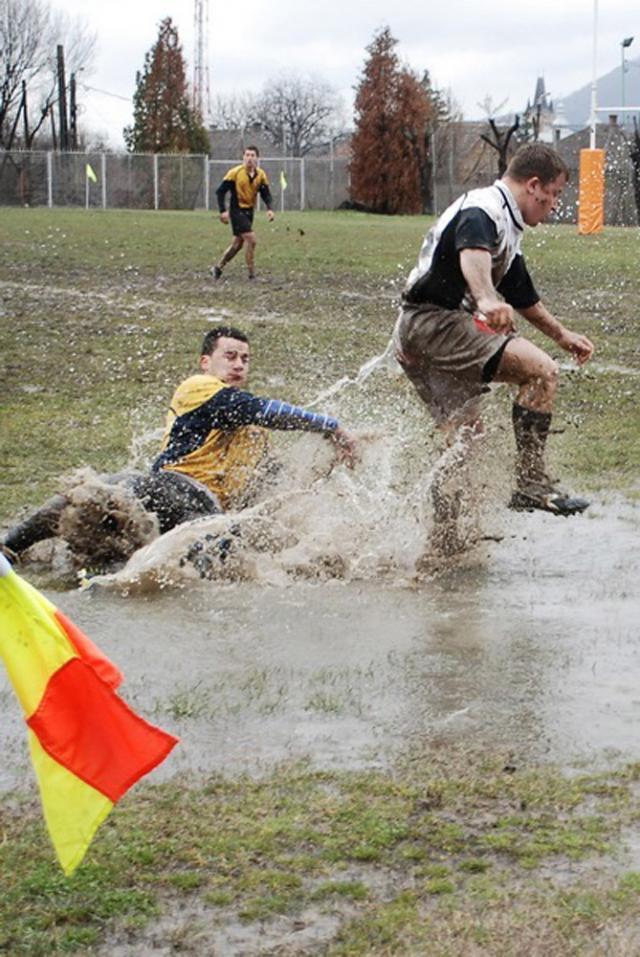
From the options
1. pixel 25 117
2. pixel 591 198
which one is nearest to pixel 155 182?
pixel 25 117

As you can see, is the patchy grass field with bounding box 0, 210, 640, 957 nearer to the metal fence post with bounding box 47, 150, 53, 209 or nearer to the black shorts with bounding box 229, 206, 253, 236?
the black shorts with bounding box 229, 206, 253, 236

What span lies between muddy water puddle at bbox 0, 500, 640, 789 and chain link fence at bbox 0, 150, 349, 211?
168ft

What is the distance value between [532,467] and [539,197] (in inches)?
47.7

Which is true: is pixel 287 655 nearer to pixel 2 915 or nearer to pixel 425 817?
pixel 425 817

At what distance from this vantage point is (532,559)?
24.8 ft

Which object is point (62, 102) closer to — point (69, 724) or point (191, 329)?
point (191, 329)

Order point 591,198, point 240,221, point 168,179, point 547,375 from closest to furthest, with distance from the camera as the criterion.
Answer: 1. point 547,375
2. point 240,221
3. point 591,198
4. point 168,179

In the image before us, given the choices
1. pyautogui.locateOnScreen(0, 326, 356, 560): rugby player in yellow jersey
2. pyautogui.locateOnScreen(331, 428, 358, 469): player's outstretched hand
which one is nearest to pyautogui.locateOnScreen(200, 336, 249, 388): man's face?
pyautogui.locateOnScreen(0, 326, 356, 560): rugby player in yellow jersey

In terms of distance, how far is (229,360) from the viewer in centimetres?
762

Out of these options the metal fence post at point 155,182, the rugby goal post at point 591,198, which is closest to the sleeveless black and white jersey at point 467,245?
the rugby goal post at point 591,198

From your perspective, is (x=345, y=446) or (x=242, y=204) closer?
(x=345, y=446)

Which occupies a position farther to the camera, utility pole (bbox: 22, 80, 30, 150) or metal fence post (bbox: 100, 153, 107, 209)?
utility pole (bbox: 22, 80, 30, 150)

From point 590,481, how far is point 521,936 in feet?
19.0

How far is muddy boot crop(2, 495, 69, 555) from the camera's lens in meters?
7.40
